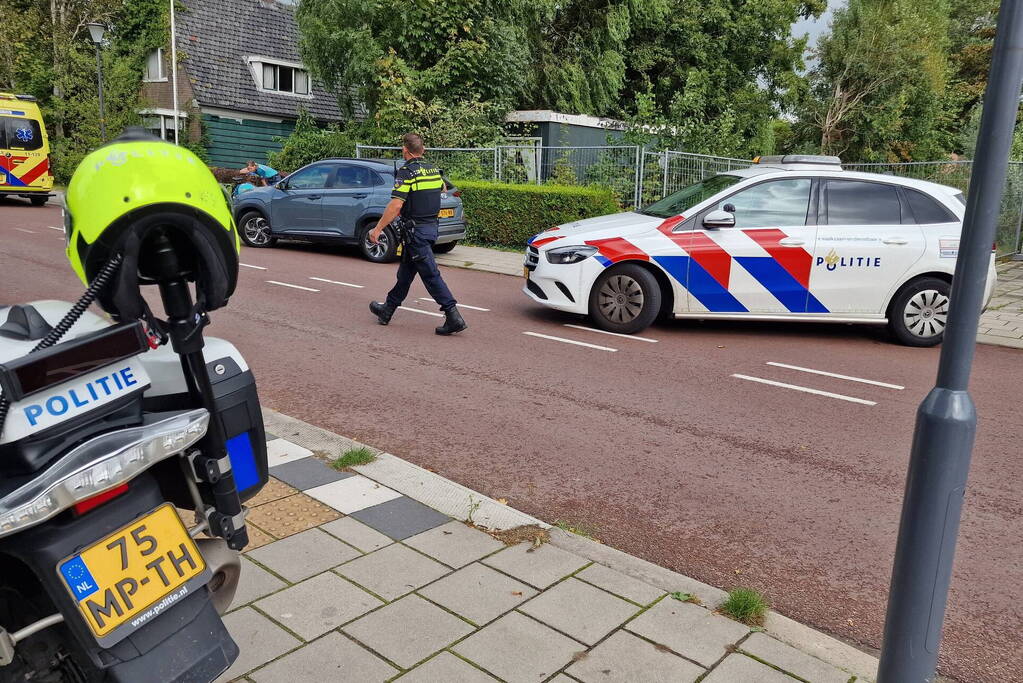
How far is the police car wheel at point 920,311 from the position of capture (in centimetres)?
855

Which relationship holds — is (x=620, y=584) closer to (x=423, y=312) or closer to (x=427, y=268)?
(x=427, y=268)

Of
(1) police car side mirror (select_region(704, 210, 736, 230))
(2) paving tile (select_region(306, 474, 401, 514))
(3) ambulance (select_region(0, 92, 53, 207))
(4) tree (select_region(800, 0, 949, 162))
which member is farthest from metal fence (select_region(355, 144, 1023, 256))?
(2) paving tile (select_region(306, 474, 401, 514))

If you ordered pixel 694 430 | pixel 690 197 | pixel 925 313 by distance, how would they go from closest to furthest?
pixel 694 430 < pixel 925 313 < pixel 690 197

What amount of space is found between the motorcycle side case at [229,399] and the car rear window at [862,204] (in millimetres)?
7285

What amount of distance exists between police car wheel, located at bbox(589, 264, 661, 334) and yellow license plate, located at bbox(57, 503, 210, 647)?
6786 mm

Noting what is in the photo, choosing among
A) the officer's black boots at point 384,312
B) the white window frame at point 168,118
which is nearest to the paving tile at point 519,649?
the officer's black boots at point 384,312

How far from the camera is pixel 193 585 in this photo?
217cm

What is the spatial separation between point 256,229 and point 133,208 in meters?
14.0

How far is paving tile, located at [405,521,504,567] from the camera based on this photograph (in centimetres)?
364

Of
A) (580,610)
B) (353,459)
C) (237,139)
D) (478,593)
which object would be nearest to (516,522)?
(478,593)

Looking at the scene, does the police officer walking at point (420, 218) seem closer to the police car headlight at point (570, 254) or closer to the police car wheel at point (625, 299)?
the police car headlight at point (570, 254)

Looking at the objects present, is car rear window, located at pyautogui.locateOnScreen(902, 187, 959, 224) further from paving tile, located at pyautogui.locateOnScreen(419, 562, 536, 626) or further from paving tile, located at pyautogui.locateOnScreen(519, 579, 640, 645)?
paving tile, located at pyautogui.locateOnScreen(419, 562, 536, 626)

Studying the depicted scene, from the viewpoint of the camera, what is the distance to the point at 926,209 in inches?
340

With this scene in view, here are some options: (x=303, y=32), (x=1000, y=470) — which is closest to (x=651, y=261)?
(x=1000, y=470)
